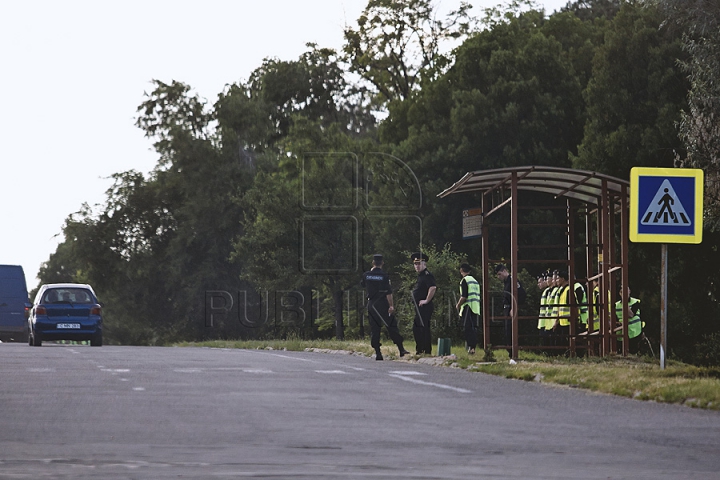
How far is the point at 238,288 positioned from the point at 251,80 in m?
10.9

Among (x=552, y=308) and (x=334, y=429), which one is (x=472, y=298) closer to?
(x=552, y=308)

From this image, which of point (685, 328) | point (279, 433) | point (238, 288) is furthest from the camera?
point (238, 288)

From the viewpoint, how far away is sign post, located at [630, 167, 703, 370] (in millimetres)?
18516

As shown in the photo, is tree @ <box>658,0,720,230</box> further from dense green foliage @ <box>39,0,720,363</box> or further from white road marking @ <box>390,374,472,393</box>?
white road marking @ <box>390,374,472,393</box>

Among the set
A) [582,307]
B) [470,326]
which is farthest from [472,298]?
[582,307]

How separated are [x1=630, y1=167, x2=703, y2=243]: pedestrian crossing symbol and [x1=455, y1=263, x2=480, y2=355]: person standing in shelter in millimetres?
8232

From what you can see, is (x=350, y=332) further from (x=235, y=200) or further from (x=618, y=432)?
(x=618, y=432)

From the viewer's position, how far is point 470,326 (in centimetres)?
2691

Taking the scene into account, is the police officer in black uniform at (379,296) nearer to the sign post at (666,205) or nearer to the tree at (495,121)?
the sign post at (666,205)

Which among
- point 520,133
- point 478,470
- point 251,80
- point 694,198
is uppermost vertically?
point 251,80

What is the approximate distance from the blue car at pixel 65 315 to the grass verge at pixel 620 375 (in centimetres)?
1427

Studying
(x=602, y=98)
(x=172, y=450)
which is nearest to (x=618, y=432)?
(x=172, y=450)

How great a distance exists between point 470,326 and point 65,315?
44.4 ft

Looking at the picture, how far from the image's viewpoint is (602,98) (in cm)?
5100
